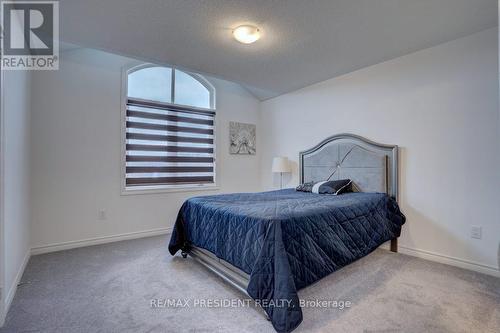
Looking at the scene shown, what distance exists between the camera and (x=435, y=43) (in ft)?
8.76

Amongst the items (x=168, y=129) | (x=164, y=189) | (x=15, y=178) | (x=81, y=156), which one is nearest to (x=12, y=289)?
(x=15, y=178)

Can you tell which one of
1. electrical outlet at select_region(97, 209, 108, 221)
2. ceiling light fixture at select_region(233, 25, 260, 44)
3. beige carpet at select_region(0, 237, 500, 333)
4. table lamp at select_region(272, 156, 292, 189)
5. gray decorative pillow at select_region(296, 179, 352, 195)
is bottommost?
beige carpet at select_region(0, 237, 500, 333)

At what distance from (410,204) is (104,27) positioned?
3.75 m

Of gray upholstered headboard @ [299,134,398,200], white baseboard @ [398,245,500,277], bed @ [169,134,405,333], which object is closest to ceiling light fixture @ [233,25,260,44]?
bed @ [169,134,405,333]

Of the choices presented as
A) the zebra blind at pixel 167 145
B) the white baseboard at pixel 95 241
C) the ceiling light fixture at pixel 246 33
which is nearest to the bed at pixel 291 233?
the white baseboard at pixel 95 241

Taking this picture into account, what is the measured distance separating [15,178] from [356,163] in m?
3.67

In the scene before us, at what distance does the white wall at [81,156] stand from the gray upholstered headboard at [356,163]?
Answer: 2490 mm

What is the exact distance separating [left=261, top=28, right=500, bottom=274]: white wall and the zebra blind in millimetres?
2379

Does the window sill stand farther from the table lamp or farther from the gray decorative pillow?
the gray decorative pillow

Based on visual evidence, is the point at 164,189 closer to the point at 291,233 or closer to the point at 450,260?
the point at 291,233

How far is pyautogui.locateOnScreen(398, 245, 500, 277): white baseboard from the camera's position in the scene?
2.35 metres

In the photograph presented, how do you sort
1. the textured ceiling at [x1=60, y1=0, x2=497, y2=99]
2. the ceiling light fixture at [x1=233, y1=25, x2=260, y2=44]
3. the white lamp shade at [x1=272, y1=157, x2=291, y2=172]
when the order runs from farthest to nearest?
the white lamp shade at [x1=272, y1=157, x2=291, y2=172], the ceiling light fixture at [x1=233, y1=25, x2=260, y2=44], the textured ceiling at [x1=60, y1=0, x2=497, y2=99]

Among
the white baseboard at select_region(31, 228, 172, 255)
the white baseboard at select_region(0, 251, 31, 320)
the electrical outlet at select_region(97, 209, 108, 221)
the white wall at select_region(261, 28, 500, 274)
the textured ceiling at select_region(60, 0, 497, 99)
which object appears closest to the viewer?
the white baseboard at select_region(0, 251, 31, 320)

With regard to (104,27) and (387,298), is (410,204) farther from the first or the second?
(104,27)
